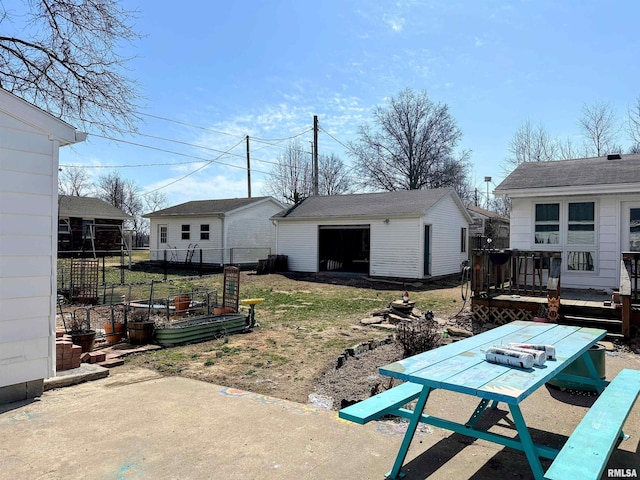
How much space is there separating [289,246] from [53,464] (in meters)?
17.7

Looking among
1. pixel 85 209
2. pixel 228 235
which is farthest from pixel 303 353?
pixel 85 209

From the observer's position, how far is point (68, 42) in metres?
8.77

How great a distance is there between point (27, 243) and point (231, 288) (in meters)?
4.95

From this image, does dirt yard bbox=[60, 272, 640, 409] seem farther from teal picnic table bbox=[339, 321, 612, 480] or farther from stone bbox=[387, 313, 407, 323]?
teal picnic table bbox=[339, 321, 612, 480]

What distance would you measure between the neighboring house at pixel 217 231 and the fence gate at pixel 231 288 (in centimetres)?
1289

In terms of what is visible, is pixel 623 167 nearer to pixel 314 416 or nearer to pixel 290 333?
pixel 290 333

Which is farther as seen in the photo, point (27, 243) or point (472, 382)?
point (27, 243)

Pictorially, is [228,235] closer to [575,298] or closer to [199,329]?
[199,329]

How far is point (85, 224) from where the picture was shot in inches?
1112

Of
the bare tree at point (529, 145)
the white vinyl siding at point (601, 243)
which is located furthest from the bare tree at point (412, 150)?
the white vinyl siding at point (601, 243)

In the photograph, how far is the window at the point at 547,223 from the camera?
1011cm

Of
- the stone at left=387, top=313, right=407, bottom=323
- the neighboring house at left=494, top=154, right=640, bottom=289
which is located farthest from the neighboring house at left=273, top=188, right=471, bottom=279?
the stone at left=387, top=313, right=407, bottom=323

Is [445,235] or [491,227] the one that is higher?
[491,227]

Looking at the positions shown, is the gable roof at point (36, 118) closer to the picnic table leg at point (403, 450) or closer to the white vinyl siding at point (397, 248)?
the picnic table leg at point (403, 450)
